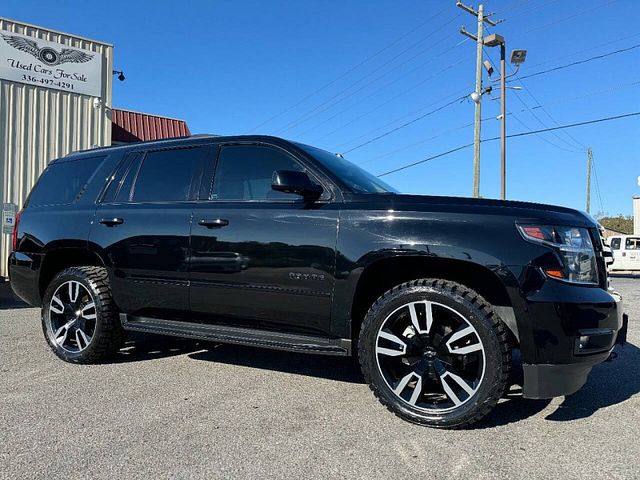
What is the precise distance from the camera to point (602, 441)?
288 centimetres

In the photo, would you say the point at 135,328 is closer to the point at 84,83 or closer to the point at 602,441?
the point at 602,441

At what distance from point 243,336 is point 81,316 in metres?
1.76

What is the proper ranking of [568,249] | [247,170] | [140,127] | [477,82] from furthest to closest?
[477,82], [140,127], [247,170], [568,249]

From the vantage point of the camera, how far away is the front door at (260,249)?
343 centimetres

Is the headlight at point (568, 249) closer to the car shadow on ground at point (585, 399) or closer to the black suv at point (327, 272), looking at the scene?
the black suv at point (327, 272)

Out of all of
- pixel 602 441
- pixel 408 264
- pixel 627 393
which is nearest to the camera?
pixel 602 441

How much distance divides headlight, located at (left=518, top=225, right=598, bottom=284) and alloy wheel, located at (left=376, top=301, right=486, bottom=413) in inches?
24.2

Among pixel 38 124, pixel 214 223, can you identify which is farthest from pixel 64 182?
pixel 38 124

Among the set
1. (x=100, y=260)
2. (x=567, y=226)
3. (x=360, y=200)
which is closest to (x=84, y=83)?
(x=100, y=260)

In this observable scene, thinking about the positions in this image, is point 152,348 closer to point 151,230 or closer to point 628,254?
point 151,230

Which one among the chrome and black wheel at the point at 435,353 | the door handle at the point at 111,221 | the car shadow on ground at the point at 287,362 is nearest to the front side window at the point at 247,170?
the door handle at the point at 111,221

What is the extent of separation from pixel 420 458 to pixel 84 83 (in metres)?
10.8

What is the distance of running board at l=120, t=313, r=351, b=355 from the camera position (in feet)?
11.2

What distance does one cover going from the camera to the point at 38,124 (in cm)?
1027
